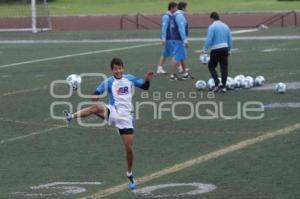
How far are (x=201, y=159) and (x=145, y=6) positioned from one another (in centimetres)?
5734

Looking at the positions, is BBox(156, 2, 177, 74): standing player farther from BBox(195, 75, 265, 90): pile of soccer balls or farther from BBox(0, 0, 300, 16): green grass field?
BBox(0, 0, 300, 16): green grass field

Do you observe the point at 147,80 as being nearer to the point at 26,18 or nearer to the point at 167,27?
the point at 167,27

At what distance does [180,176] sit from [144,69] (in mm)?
14609

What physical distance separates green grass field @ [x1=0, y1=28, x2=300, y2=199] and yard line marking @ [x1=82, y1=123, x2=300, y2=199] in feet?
0.26

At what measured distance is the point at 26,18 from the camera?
51.7 m

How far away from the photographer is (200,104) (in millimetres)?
19172

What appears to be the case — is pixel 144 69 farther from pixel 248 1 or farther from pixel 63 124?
pixel 248 1

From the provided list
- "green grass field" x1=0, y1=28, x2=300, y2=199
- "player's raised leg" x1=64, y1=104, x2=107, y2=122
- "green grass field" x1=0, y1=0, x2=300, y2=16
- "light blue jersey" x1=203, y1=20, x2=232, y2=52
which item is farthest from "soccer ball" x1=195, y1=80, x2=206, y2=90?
"green grass field" x1=0, y1=0, x2=300, y2=16

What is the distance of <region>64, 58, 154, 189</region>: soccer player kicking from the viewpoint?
11.7 meters

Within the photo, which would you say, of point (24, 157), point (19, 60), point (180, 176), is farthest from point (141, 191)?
point (19, 60)

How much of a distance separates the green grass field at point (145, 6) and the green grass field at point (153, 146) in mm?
37404

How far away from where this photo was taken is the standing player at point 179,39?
939 inches

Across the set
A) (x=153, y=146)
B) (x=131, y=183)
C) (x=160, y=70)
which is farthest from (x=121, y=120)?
(x=160, y=70)

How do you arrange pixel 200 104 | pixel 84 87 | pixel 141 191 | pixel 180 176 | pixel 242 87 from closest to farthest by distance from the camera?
pixel 141 191, pixel 180 176, pixel 200 104, pixel 242 87, pixel 84 87
